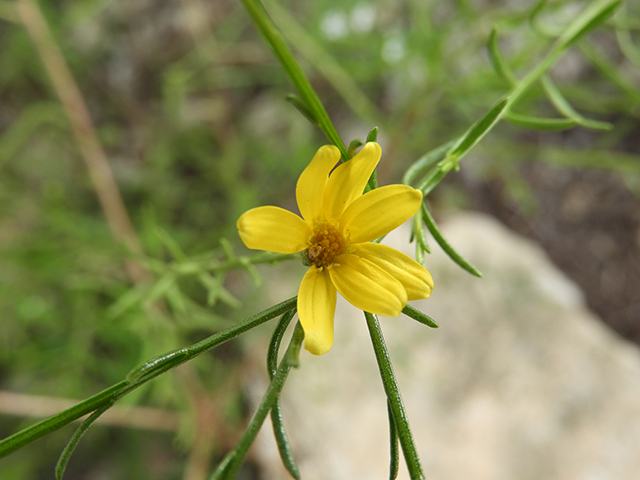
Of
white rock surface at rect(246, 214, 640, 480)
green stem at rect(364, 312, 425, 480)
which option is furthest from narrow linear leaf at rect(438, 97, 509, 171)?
white rock surface at rect(246, 214, 640, 480)

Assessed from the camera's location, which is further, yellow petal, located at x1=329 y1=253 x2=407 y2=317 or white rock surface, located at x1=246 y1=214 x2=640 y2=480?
white rock surface, located at x1=246 y1=214 x2=640 y2=480

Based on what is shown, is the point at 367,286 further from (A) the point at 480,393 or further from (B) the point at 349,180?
(A) the point at 480,393

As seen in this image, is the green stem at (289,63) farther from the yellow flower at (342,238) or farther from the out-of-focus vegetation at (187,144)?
the out-of-focus vegetation at (187,144)

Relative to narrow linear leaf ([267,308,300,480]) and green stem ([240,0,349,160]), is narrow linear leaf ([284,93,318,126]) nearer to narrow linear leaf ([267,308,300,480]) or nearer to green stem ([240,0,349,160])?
green stem ([240,0,349,160])

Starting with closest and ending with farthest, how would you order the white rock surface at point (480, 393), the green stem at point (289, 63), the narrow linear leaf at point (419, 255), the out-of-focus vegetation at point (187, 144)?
the green stem at point (289, 63) < the narrow linear leaf at point (419, 255) < the white rock surface at point (480, 393) < the out-of-focus vegetation at point (187, 144)

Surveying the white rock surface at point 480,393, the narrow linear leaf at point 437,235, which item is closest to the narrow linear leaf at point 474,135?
the narrow linear leaf at point 437,235
